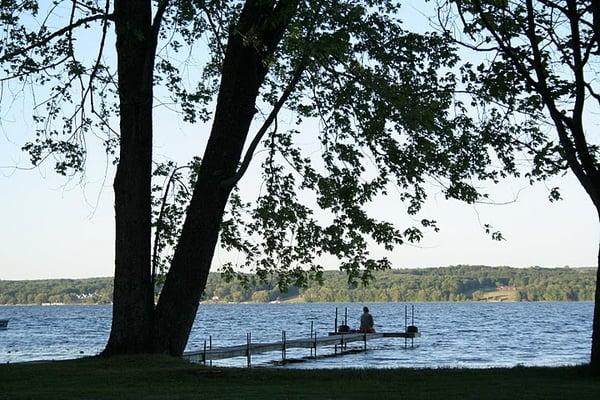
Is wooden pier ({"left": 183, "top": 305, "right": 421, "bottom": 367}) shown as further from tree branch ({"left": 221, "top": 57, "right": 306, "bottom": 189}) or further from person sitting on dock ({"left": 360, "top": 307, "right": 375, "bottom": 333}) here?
tree branch ({"left": 221, "top": 57, "right": 306, "bottom": 189})

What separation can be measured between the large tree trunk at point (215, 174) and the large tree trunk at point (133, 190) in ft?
1.32

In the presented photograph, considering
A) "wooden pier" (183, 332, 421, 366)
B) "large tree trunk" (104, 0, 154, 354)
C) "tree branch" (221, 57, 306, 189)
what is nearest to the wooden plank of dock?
"wooden pier" (183, 332, 421, 366)

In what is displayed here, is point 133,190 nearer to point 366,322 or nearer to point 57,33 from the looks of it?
point 57,33

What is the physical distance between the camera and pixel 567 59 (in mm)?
15828

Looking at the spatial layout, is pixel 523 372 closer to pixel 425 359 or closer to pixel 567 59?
pixel 567 59

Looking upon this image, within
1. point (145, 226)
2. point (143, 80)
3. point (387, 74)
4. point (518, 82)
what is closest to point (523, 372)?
point (518, 82)

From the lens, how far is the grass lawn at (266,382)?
11.6m

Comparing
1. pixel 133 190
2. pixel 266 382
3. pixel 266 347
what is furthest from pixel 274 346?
pixel 266 382

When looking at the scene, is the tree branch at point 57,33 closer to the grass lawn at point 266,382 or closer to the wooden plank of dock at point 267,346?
the grass lawn at point 266,382

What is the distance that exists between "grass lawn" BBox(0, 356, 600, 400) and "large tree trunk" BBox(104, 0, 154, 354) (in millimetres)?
770

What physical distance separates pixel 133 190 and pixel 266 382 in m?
4.95

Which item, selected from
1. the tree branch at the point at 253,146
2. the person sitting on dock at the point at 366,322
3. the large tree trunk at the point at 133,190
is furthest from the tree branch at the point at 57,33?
the person sitting on dock at the point at 366,322

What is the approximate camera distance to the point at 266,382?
1385cm

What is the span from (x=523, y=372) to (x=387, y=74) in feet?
19.9
